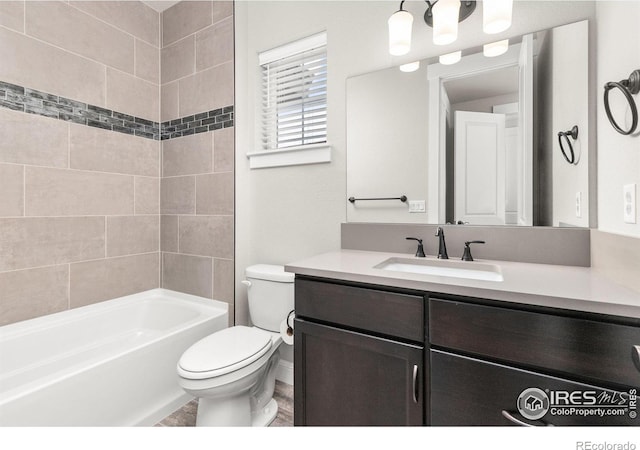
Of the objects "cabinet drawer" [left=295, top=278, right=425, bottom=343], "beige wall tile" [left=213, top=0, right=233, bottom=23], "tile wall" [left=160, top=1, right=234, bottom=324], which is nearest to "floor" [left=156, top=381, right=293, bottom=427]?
"tile wall" [left=160, top=1, right=234, bottom=324]

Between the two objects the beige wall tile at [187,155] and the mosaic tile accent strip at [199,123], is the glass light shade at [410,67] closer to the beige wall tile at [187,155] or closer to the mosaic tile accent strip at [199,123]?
the mosaic tile accent strip at [199,123]

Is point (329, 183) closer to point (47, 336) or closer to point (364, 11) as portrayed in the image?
point (364, 11)

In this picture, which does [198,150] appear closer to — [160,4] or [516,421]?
[160,4]

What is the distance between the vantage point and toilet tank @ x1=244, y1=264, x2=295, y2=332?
1.75 m

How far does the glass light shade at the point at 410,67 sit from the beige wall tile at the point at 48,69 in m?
1.93

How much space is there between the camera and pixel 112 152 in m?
2.08

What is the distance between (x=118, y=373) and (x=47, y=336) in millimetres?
665

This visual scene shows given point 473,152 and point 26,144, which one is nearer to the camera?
point 473,152

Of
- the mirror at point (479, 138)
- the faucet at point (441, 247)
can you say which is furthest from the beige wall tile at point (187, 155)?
the faucet at point (441, 247)

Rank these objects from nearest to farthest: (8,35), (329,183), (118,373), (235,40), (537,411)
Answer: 1. (537,411)
2. (118,373)
3. (8,35)
4. (329,183)
5. (235,40)

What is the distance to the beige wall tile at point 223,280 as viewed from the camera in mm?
2031

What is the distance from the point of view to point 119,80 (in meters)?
2.11
